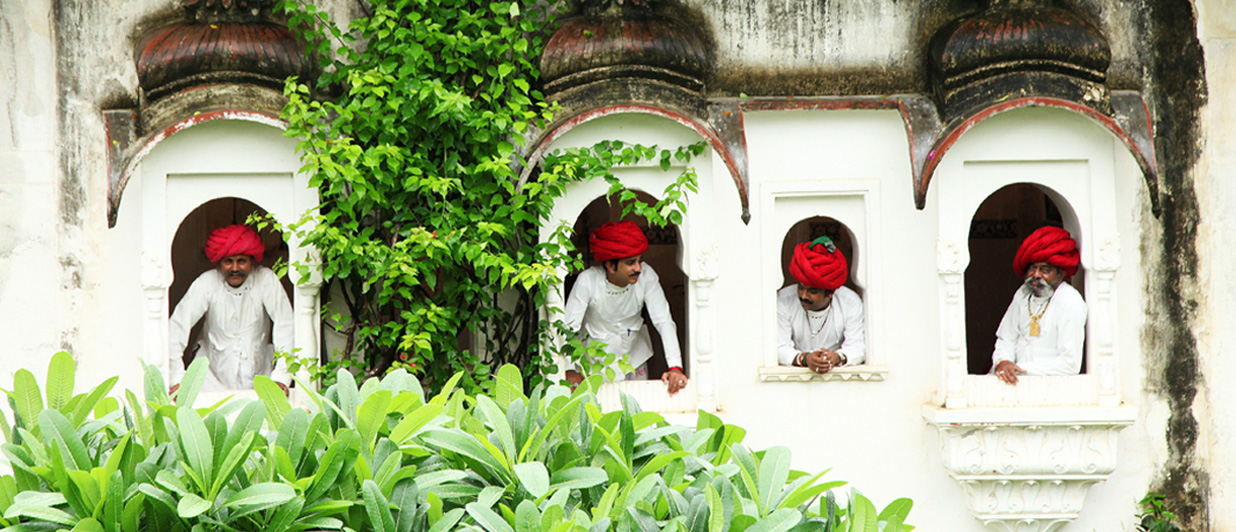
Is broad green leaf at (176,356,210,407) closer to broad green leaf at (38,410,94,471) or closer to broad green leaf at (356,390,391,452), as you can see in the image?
broad green leaf at (38,410,94,471)

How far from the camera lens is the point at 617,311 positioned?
589cm

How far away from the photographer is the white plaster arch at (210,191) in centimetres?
548

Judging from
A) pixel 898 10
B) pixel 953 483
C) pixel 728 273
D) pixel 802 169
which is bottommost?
pixel 953 483

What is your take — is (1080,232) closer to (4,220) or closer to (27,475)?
(27,475)

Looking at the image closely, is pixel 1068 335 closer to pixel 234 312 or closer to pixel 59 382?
pixel 234 312

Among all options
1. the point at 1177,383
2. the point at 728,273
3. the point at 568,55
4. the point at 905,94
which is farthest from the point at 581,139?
the point at 1177,383

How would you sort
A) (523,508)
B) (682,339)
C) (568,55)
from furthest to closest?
(682,339)
(568,55)
(523,508)

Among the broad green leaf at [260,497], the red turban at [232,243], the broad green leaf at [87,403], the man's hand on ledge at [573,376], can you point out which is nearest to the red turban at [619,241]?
the man's hand on ledge at [573,376]

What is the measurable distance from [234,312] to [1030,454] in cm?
406

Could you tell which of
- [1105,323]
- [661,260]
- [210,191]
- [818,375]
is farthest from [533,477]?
[661,260]

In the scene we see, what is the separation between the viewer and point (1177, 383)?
19.5 ft

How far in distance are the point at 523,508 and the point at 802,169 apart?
3825 mm

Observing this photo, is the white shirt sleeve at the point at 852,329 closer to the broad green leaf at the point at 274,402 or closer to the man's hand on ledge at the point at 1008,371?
the man's hand on ledge at the point at 1008,371

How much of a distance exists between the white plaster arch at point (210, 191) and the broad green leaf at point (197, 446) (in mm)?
3008
